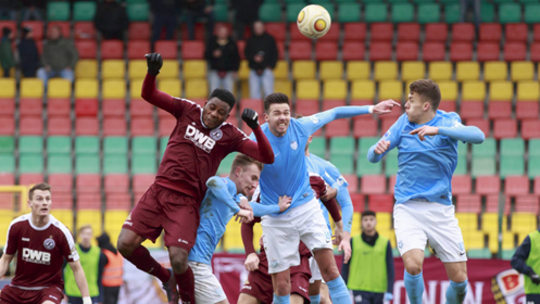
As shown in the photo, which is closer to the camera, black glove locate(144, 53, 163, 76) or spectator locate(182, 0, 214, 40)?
black glove locate(144, 53, 163, 76)

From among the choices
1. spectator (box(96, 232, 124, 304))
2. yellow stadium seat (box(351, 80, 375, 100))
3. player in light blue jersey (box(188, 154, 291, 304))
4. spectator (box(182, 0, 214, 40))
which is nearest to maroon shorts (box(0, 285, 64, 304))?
player in light blue jersey (box(188, 154, 291, 304))

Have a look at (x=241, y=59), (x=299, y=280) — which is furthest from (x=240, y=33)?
(x=299, y=280)

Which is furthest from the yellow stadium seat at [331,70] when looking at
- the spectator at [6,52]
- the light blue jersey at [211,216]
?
the light blue jersey at [211,216]

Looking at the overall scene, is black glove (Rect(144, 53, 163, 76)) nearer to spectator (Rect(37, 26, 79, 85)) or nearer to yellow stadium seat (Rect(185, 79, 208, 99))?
yellow stadium seat (Rect(185, 79, 208, 99))

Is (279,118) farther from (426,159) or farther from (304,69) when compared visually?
(304,69)

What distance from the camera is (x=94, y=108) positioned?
20.8 meters

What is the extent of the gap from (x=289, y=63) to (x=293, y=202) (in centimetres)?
1275

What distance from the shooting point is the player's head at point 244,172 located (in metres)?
9.49

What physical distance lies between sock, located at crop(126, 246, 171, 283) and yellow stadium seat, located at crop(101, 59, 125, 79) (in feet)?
42.8

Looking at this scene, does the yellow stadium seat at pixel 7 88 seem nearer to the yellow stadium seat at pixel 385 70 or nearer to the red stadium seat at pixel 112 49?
the red stadium seat at pixel 112 49

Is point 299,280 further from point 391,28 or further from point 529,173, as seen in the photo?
point 391,28

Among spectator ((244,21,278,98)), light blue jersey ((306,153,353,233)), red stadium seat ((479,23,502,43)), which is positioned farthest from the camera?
red stadium seat ((479,23,502,43))

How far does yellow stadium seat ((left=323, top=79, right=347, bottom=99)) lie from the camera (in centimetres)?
2075

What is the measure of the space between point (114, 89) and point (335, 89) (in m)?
5.11
